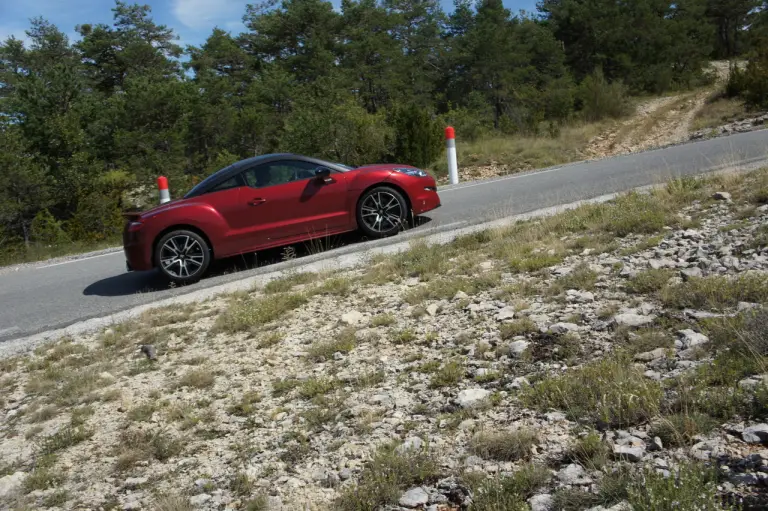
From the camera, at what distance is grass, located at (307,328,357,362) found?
16.6 ft

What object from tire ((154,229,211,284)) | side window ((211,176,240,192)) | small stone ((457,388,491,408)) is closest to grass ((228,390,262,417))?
small stone ((457,388,491,408))

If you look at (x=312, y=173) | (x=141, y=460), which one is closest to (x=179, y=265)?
(x=312, y=173)

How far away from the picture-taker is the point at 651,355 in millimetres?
3887

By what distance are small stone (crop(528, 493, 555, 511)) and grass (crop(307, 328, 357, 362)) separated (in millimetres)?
2456

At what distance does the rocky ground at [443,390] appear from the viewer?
9.93ft

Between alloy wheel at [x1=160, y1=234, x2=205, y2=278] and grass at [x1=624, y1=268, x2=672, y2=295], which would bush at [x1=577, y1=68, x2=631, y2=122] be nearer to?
alloy wheel at [x1=160, y1=234, x2=205, y2=278]

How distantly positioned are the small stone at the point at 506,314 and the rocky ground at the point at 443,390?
0.06 feet

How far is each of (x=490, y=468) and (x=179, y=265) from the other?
20.0ft

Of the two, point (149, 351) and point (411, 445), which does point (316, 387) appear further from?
point (149, 351)

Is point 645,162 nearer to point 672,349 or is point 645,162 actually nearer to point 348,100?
point 672,349

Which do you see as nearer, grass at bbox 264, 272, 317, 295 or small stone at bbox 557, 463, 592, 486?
small stone at bbox 557, 463, 592, 486

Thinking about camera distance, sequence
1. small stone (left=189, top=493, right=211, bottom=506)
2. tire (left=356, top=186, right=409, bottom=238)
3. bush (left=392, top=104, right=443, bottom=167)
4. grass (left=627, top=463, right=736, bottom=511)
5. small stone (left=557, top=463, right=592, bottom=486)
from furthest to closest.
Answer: bush (left=392, top=104, right=443, bottom=167), tire (left=356, top=186, right=409, bottom=238), small stone (left=189, top=493, right=211, bottom=506), small stone (left=557, top=463, right=592, bottom=486), grass (left=627, top=463, right=736, bottom=511)

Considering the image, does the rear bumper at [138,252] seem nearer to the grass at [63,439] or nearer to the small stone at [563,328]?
the grass at [63,439]

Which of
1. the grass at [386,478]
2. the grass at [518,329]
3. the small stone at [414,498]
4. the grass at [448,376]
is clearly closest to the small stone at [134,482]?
the grass at [386,478]
